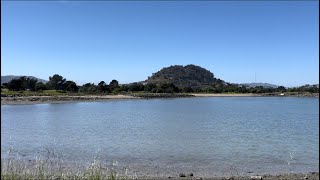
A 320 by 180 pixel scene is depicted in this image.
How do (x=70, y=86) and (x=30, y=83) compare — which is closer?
(x=30, y=83)

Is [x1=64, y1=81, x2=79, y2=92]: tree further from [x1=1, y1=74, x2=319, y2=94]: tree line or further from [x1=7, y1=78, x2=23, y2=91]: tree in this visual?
[x1=7, y1=78, x2=23, y2=91]: tree

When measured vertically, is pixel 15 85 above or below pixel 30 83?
below

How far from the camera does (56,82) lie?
135m

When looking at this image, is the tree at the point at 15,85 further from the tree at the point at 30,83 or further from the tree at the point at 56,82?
the tree at the point at 56,82

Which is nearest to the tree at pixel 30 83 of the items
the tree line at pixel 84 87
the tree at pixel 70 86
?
the tree line at pixel 84 87

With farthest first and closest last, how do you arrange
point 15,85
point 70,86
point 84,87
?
point 84,87, point 70,86, point 15,85

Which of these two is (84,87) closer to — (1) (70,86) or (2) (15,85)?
(1) (70,86)

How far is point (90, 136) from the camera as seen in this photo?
86.3 ft

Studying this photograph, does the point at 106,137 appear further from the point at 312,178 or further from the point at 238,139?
the point at 312,178

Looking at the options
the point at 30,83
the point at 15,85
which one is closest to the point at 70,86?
the point at 30,83

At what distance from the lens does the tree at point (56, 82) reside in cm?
13462

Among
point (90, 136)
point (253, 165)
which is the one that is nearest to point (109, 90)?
point (90, 136)

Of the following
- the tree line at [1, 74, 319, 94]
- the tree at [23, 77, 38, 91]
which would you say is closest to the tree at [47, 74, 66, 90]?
the tree line at [1, 74, 319, 94]

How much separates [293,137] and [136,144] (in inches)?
436
